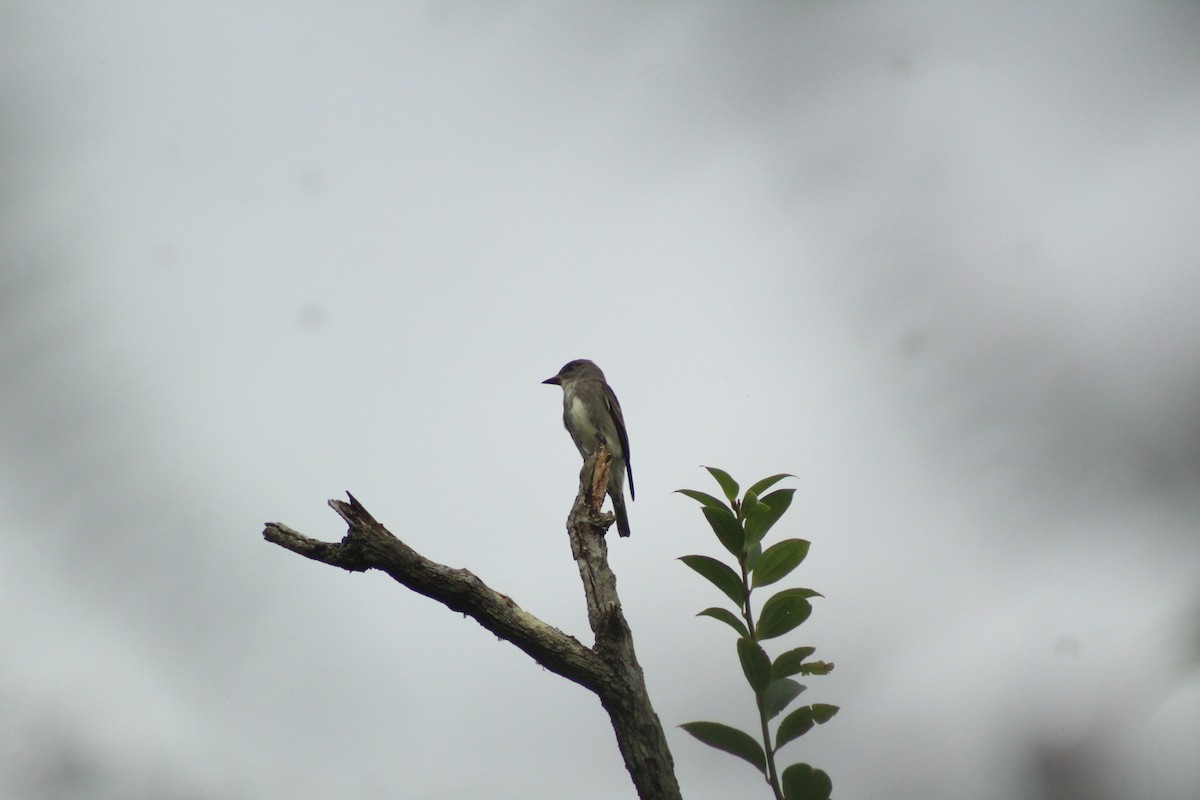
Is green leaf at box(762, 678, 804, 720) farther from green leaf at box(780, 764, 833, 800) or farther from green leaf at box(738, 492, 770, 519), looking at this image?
green leaf at box(738, 492, 770, 519)

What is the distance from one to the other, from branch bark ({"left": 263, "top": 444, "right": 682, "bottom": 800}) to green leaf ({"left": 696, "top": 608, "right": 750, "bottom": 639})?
771mm

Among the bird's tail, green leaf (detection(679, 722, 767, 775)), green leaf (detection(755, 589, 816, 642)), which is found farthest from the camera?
the bird's tail

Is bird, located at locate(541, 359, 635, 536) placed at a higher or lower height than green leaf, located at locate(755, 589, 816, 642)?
higher

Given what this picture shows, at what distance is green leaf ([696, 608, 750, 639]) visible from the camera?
2.54 meters

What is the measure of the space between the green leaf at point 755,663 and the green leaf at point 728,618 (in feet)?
0.50

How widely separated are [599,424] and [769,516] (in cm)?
617

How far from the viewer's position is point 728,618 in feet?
8.37

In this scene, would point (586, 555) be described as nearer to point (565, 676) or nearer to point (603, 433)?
point (565, 676)

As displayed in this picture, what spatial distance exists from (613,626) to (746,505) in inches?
35.6

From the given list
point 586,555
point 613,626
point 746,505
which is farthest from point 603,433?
point 746,505

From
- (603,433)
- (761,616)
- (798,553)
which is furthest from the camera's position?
(603,433)

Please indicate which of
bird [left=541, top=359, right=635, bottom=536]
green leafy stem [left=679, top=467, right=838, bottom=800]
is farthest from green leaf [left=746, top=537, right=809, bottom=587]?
bird [left=541, top=359, right=635, bottom=536]

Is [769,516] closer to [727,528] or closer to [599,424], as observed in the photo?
[727,528]

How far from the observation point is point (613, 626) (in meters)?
3.37
